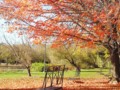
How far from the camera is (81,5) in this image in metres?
13.3

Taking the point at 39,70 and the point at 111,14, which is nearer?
the point at 111,14

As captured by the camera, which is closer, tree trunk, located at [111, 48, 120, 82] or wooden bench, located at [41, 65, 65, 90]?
wooden bench, located at [41, 65, 65, 90]

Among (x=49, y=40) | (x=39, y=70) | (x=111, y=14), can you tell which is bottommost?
(x=39, y=70)

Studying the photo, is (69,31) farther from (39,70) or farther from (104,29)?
(39,70)

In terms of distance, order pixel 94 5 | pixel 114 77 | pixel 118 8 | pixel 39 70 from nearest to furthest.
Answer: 1. pixel 118 8
2. pixel 94 5
3. pixel 114 77
4. pixel 39 70

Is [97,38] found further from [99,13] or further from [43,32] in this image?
[43,32]

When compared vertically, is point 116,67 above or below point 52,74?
below

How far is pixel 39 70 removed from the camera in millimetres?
47312

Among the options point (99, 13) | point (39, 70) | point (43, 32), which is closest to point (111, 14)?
point (99, 13)

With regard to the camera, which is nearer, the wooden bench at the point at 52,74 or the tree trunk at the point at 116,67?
the wooden bench at the point at 52,74

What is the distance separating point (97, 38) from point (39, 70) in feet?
111

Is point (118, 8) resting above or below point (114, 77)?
above

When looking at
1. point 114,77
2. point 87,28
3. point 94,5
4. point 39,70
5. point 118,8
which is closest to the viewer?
point 118,8

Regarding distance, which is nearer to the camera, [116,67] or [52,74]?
[52,74]
